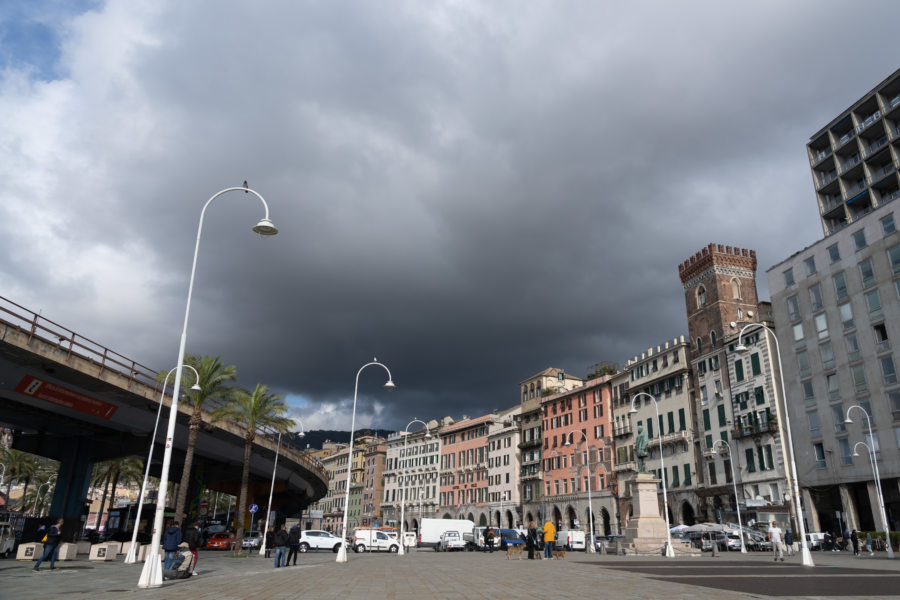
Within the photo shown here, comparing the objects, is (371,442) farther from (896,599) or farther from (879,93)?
(896,599)

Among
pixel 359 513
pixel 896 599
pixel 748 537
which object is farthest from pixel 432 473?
pixel 896 599

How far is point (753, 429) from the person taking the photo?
6178cm

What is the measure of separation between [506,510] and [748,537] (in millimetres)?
51127

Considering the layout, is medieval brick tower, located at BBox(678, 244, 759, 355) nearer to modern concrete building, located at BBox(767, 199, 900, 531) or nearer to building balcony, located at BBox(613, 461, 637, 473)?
modern concrete building, located at BBox(767, 199, 900, 531)

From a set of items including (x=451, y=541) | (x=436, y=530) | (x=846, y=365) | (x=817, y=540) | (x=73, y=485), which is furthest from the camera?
(x=436, y=530)

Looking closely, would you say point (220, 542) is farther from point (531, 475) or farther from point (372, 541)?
point (531, 475)

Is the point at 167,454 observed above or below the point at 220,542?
above

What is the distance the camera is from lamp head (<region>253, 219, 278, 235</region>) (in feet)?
68.6

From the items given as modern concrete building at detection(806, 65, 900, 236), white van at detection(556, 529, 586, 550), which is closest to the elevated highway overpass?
white van at detection(556, 529, 586, 550)

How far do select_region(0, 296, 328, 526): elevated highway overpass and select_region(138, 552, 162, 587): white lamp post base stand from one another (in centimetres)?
1687

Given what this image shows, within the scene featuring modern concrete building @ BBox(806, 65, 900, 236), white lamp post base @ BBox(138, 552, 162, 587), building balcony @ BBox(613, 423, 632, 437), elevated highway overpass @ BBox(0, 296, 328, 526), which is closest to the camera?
white lamp post base @ BBox(138, 552, 162, 587)

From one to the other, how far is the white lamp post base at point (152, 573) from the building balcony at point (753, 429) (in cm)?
5758

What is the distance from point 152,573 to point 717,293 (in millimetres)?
69721

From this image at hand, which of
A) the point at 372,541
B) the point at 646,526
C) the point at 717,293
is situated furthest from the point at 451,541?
the point at 717,293
